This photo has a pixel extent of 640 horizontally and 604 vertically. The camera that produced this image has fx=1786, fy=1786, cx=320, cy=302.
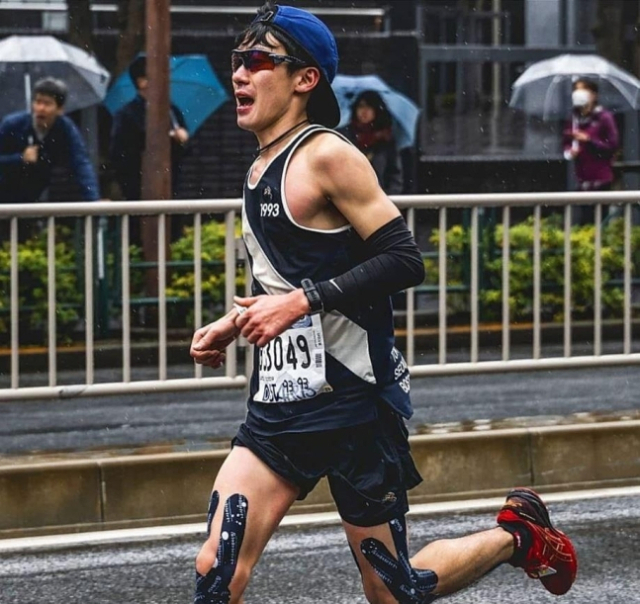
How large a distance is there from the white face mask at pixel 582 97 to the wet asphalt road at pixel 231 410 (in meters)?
5.61

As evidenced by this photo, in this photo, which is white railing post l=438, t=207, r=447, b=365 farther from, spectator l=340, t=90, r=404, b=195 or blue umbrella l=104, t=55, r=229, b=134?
blue umbrella l=104, t=55, r=229, b=134

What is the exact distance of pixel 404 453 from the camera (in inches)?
167

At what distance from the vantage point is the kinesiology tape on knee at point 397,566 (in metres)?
4.17

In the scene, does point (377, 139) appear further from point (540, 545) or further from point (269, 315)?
point (269, 315)

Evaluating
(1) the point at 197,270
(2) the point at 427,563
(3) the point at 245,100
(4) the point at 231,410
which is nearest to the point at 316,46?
(3) the point at 245,100

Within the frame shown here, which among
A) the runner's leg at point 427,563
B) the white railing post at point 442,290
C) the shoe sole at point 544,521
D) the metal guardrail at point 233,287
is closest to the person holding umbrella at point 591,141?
the metal guardrail at point 233,287

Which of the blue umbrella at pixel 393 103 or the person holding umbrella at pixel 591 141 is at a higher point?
the blue umbrella at pixel 393 103

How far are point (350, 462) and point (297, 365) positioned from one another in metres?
0.26

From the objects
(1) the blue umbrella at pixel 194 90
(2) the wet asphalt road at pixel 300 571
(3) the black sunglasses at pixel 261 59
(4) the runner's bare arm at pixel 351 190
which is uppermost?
(1) the blue umbrella at pixel 194 90

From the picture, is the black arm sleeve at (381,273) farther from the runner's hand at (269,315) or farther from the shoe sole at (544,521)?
the shoe sole at (544,521)

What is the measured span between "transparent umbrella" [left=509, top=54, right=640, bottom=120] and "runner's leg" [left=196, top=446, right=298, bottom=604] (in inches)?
584

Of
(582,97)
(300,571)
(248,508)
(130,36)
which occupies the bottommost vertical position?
(300,571)

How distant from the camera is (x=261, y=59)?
4141 millimetres

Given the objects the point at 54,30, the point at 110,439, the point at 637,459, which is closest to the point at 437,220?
the point at 637,459
